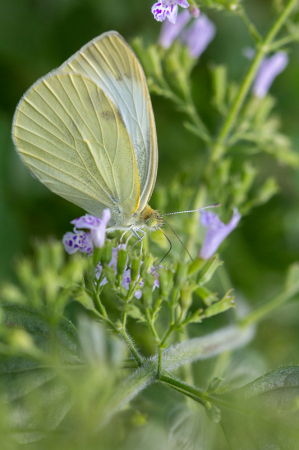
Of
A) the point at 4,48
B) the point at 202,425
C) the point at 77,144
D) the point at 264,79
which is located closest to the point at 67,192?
the point at 77,144

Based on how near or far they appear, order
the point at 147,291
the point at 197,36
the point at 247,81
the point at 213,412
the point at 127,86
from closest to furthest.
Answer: the point at 213,412, the point at 147,291, the point at 127,86, the point at 247,81, the point at 197,36

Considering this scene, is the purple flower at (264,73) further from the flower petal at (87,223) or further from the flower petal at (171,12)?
the flower petal at (87,223)

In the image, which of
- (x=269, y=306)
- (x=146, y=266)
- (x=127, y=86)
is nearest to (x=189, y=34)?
(x=127, y=86)

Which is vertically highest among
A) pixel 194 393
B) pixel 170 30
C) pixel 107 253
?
pixel 170 30

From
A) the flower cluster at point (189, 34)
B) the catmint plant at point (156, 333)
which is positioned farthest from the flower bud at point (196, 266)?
the flower cluster at point (189, 34)

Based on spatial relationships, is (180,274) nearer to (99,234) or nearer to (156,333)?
(156,333)

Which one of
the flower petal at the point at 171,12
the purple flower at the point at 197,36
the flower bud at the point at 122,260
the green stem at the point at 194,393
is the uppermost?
the purple flower at the point at 197,36

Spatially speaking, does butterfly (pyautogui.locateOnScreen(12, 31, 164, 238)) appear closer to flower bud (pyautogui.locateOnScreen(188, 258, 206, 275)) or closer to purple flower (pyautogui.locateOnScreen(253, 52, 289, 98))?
flower bud (pyautogui.locateOnScreen(188, 258, 206, 275))
